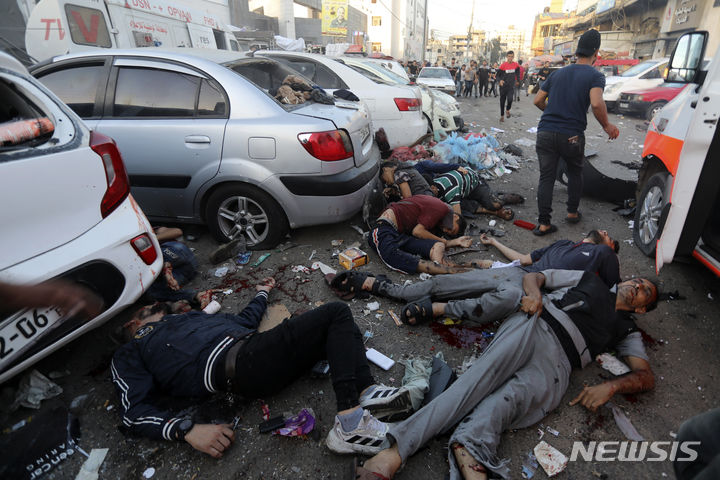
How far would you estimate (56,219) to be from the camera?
71.0 inches

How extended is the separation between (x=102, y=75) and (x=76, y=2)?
5896mm

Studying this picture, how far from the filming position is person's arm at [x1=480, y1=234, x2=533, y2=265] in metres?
3.15

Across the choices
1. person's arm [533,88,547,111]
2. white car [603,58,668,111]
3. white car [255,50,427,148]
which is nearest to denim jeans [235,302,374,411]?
person's arm [533,88,547,111]

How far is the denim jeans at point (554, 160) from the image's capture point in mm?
3836

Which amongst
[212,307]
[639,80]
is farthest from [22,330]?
[639,80]

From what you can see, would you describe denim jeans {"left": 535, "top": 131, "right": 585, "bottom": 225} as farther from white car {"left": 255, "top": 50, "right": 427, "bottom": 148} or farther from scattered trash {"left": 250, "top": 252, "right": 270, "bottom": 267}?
scattered trash {"left": 250, "top": 252, "right": 270, "bottom": 267}

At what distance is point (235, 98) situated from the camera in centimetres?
317

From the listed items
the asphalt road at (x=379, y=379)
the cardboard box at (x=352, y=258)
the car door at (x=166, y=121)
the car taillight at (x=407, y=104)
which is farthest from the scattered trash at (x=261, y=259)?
the car taillight at (x=407, y=104)

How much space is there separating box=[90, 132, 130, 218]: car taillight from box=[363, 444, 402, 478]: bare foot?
188cm

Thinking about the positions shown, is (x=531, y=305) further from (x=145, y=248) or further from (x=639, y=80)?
(x=639, y=80)

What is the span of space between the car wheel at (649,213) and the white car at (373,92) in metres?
3.47

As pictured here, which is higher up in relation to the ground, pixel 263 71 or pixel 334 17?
pixel 334 17

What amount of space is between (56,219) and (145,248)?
47 centimetres

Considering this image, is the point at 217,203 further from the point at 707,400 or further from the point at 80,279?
the point at 707,400
